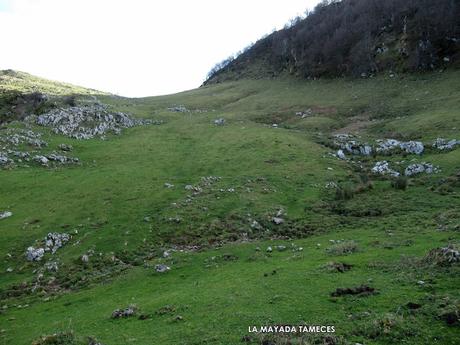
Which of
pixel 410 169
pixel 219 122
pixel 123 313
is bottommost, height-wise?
pixel 123 313

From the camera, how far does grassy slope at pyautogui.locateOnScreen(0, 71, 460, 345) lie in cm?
1956

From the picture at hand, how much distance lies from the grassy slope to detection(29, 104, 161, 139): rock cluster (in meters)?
3.80

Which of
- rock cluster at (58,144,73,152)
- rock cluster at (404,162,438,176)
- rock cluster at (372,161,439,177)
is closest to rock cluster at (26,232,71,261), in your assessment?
rock cluster at (58,144,73,152)

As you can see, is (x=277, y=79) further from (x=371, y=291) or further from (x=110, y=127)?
(x=371, y=291)

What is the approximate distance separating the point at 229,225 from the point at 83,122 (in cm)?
4287

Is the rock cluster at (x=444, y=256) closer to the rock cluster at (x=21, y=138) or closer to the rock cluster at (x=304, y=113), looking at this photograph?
the rock cluster at (x=21, y=138)

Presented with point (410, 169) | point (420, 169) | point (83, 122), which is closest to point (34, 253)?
point (410, 169)

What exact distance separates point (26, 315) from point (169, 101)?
8504cm

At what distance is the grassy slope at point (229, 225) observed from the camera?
64.2ft

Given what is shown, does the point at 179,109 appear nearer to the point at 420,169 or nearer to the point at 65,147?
the point at 65,147

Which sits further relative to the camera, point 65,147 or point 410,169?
point 65,147

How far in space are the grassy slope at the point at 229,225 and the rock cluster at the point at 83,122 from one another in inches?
150

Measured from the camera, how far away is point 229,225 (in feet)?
116

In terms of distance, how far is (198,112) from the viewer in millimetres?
86750
